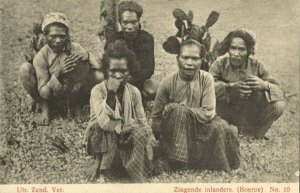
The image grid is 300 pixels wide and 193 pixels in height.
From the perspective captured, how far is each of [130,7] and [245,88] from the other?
0.97m

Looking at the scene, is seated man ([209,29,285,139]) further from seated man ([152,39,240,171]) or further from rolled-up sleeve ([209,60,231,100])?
seated man ([152,39,240,171])

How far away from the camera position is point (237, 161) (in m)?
3.88

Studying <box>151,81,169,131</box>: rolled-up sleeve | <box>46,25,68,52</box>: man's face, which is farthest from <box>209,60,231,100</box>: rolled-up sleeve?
<box>46,25,68,52</box>: man's face

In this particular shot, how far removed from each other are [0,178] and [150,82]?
48.7 inches

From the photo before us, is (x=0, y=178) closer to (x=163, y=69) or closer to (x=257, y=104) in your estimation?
(x=163, y=69)

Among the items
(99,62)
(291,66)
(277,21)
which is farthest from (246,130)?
(99,62)

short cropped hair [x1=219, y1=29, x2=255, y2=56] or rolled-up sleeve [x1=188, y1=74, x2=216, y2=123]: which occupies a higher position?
short cropped hair [x1=219, y1=29, x2=255, y2=56]

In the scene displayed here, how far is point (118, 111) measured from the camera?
376cm

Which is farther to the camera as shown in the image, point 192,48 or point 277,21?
point 277,21

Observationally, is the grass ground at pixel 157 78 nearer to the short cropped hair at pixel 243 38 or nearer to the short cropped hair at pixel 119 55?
the short cropped hair at pixel 243 38

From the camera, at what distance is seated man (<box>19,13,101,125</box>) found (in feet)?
13.0

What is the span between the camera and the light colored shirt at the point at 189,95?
3.83 metres

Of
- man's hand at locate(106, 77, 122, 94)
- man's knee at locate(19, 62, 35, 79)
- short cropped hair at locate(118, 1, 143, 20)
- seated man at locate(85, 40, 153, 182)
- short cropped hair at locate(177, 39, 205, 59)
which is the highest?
short cropped hair at locate(118, 1, 143, 20)

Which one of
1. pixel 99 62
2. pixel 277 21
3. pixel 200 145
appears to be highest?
pixel 277 21
